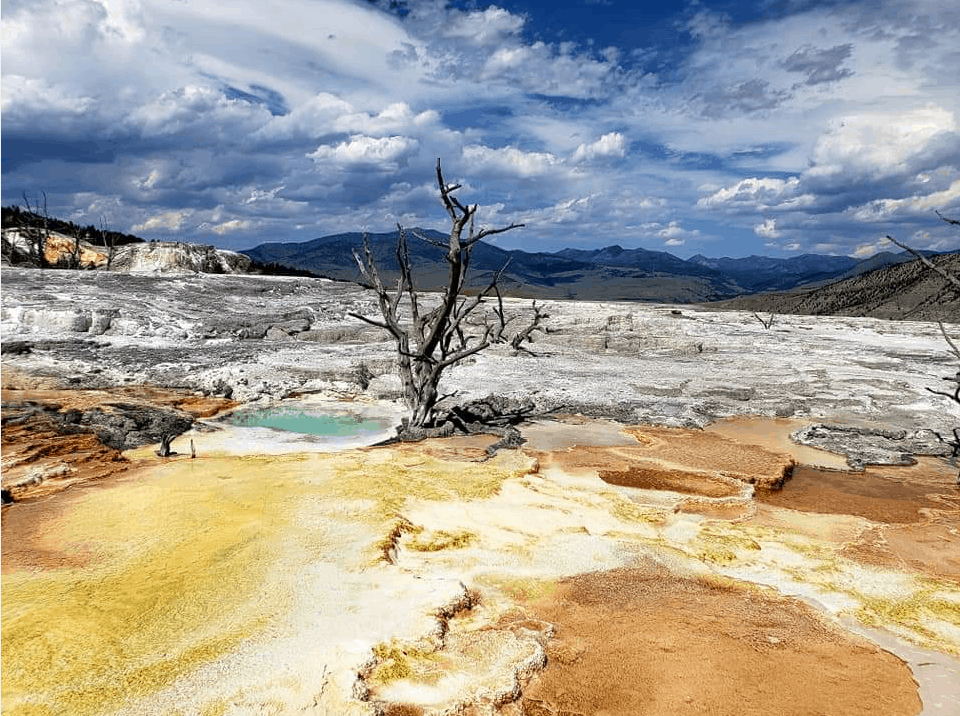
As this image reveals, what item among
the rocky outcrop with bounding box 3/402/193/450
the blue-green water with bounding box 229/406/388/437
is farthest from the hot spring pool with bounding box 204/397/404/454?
the rocky outcrop with bounding box 3/402/193/450

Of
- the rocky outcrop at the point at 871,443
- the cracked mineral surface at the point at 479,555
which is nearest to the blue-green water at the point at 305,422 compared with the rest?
the cracked mineral surface at the point at 479,555

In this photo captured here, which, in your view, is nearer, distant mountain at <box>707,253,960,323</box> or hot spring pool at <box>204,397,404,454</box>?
hot spring pool at <box>204,397,404,454</box>

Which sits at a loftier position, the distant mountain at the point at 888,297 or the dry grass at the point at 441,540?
the distant mountain at the point at 888,297

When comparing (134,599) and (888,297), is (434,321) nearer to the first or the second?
(134,599)

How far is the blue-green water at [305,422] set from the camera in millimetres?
10391

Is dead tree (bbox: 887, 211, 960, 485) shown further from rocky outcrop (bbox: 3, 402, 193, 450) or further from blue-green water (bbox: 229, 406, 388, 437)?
rocky outcrop (bbox: 3, 402, 193, 450)

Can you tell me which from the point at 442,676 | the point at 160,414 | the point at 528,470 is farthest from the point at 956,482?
the point at 160,414

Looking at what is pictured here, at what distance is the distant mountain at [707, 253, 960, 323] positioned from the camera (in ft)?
128

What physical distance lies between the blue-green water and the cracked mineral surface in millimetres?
344

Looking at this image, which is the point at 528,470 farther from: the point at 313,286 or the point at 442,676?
the point at 313,286

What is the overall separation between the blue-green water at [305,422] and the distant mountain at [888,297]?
32.2m

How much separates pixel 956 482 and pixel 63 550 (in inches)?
390

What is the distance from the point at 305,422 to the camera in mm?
10914

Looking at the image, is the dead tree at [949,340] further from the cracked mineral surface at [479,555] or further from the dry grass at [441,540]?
the dry grass at [441,540]
